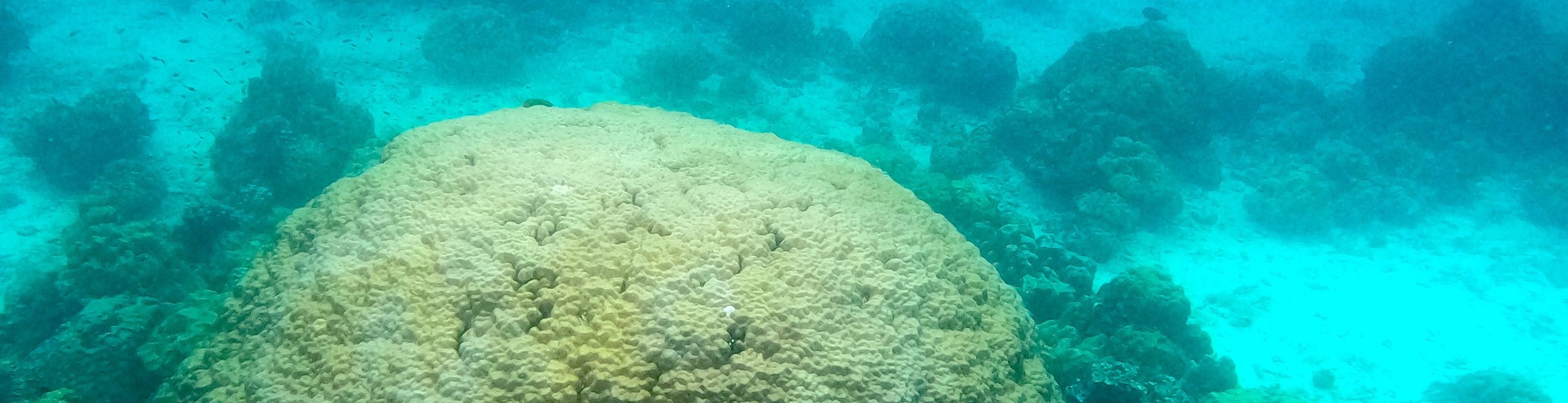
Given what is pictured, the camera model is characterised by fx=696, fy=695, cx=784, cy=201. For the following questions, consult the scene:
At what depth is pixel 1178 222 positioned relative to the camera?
9.86 m

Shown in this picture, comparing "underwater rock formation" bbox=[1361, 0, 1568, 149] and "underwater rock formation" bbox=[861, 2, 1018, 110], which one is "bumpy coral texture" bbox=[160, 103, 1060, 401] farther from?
"underwater rock formation" bbox=[1361, 0, 1568, 149]

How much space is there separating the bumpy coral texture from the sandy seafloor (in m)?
5.25

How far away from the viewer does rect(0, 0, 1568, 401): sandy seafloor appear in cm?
817

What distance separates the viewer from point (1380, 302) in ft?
29.3

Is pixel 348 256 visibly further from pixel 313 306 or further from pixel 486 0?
pixel 486 0

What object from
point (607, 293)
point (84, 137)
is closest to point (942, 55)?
point (607, 293)

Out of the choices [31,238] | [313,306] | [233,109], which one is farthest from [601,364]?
[233,109]

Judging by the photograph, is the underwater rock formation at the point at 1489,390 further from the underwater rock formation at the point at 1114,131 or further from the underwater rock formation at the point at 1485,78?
the underwater rock formation at the point at 1485,78

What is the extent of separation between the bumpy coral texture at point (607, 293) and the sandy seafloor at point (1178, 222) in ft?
17.2

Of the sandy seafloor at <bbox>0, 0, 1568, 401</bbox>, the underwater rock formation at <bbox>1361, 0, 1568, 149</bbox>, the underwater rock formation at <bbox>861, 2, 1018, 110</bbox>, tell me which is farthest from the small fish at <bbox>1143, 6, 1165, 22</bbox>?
the underwater rock formation at <bbox>1361, 0, 1568, 149</bbox>

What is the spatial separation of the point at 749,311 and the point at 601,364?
0.64 meters

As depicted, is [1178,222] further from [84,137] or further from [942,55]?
[84,137]

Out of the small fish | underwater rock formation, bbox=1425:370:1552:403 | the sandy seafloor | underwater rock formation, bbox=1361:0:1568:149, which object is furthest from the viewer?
the small fish

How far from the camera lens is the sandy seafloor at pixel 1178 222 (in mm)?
8172
